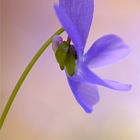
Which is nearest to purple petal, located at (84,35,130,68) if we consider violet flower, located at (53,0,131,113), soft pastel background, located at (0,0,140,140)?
violet flower, located at (53,0,131,113)

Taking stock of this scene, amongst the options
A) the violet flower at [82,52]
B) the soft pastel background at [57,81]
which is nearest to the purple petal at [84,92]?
the violet flower at [82,52]

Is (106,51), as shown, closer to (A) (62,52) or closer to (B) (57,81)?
(A) (62,52)

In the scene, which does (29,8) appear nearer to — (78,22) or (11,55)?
(11,55)

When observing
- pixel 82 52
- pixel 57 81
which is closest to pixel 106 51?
pixel 82 52

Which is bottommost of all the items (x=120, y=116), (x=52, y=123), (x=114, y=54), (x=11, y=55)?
(x=120, y=116)

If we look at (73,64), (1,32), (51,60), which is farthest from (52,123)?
(73,64)

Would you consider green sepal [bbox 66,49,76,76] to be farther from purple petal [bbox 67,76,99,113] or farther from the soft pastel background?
the soft pastel background

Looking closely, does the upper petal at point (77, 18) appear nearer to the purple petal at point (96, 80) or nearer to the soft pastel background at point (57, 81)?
the purple petal at point (96, 80)
